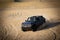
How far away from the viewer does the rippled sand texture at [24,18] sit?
4.09 ft

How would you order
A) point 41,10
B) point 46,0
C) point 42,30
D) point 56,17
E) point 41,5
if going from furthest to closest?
point 46,0, point 41,5, point 41,10, point 56,17, point 42,30

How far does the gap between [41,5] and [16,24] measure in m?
0.49

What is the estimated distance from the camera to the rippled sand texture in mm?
1247

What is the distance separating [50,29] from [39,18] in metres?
0.16

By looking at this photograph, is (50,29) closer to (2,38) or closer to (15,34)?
(15,34)

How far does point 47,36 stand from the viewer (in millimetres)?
1231

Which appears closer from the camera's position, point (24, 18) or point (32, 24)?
→ point (32, 24)

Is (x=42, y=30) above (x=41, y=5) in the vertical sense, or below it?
below

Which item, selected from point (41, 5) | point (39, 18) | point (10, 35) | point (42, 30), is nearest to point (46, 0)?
point (41, 5)

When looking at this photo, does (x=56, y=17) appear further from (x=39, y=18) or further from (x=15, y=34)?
(x=15, y=34)

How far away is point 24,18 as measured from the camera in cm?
154

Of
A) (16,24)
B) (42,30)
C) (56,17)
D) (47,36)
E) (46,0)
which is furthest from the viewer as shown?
(46,0)

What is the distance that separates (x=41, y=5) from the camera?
5.94ft

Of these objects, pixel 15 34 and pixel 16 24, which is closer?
pixel 15 34
